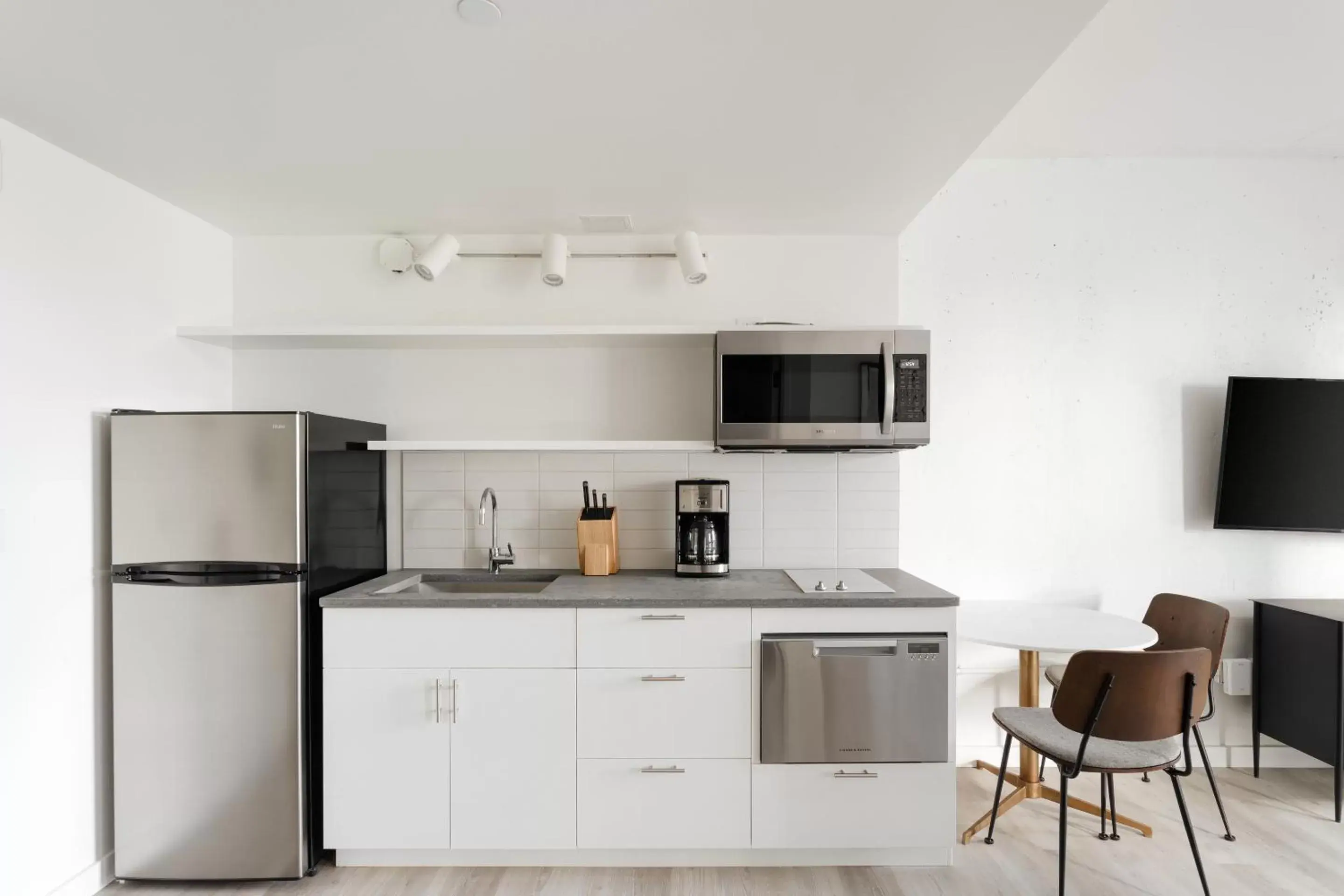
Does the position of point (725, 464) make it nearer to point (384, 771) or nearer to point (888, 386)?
point (888, 386)

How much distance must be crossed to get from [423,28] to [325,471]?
4.77 ft

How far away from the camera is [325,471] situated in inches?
91.7

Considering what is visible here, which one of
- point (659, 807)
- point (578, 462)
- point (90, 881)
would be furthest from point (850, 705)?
point (90, 881)

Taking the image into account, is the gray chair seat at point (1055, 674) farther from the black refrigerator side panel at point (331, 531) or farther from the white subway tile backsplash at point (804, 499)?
the black refrigerator side panel at point (331, 531)

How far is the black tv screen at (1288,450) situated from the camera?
2854 millimetres

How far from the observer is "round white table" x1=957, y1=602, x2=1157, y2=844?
2287 mm

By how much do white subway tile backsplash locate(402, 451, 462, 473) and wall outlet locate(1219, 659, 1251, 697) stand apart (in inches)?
134

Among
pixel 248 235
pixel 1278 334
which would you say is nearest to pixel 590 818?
pixel 248 235

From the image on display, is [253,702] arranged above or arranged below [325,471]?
below

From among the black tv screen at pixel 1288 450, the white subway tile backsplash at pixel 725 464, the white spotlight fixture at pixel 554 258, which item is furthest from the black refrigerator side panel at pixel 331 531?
the black tv screen at pixel 1288 450

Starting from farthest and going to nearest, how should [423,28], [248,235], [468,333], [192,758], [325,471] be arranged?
[248,235] → [468,333] → [325,471] → [192,758] → [423,28]

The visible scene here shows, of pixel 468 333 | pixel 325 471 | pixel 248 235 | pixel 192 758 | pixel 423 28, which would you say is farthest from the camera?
pixel 248 235

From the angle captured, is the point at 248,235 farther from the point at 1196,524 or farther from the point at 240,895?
the point at 1196,524

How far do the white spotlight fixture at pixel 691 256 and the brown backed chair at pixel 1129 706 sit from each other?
1.82 metres
